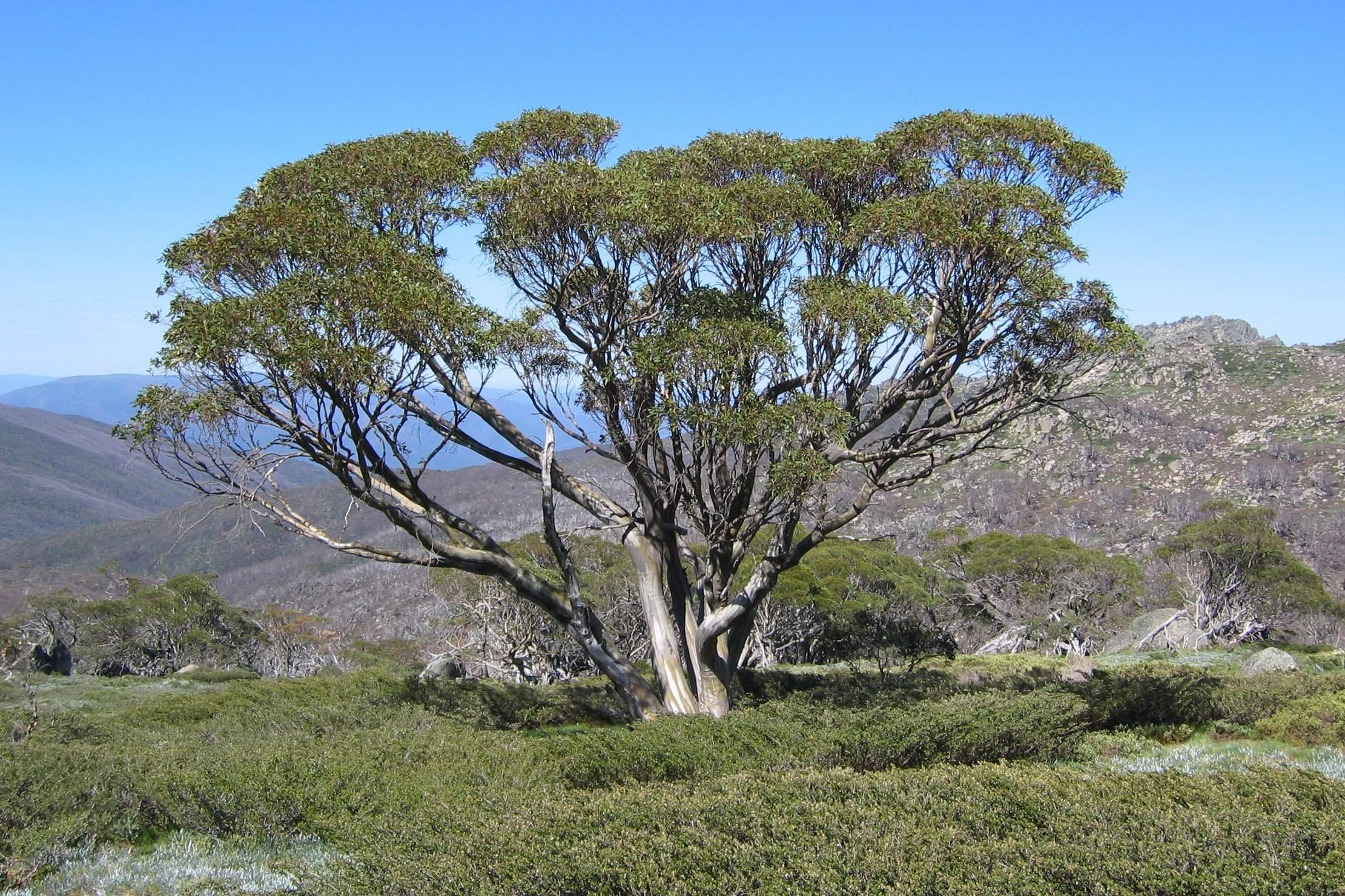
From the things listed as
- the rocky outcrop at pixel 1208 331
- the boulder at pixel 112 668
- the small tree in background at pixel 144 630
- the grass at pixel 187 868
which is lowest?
the boulder at pixel 112 668

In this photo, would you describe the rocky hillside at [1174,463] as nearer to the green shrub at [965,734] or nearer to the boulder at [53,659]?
the boulder at [53,659]

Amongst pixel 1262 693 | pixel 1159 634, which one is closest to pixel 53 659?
pixel 1262 693

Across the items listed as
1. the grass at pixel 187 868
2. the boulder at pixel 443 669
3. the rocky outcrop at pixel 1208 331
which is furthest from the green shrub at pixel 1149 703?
the rocky outcrop at pixel 1208 331

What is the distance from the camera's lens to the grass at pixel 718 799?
493cm

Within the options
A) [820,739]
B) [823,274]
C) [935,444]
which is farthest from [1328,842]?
[823,274]

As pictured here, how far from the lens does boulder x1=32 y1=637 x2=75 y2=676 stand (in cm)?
3197

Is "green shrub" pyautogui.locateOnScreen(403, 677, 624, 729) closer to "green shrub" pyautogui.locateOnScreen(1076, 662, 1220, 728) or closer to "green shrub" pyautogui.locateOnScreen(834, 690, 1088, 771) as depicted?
"green shrub" pyautogui.locateOnScreen(834, 690, 1088, 771)

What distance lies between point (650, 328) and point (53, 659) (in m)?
31.2

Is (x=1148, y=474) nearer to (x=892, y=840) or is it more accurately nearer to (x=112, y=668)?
(x=112, y=668)

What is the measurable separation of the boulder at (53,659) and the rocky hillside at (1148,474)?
12850 mm

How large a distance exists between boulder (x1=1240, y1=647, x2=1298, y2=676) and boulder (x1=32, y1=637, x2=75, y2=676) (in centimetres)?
3239

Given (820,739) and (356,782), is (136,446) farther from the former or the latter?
(820,739)

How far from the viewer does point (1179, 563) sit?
133ft

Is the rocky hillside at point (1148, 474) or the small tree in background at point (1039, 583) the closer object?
the small tree in background at point (1039, 583)
